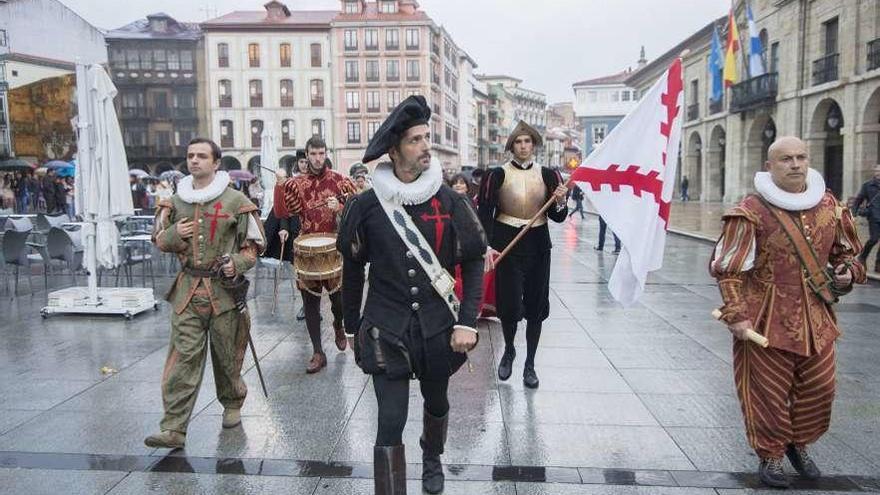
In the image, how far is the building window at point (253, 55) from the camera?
6150 centimetres

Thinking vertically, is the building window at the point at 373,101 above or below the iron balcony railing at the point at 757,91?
above

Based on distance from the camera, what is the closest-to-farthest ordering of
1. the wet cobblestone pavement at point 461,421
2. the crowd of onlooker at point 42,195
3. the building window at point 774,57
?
the wet cobblestone pavement at point 461,421
the crowd of onlooker at point 42,195
the building window at point 774,57

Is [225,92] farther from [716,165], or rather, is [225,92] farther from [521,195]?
[521,195]

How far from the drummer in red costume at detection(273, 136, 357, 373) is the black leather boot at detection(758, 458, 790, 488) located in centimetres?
364

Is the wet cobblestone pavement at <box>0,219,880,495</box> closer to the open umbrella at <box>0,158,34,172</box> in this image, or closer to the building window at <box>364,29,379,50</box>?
the open umbrella at <box>0,158,34,172</box>

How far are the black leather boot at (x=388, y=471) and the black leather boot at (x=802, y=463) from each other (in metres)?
2.24

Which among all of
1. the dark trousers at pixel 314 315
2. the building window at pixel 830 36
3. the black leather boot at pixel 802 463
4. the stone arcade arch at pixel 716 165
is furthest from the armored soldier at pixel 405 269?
the stone arcade arch at pixel 716 165

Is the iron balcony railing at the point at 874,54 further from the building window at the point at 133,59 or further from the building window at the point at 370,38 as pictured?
the building window at the point at 133,59

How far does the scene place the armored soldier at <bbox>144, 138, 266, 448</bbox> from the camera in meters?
4.26

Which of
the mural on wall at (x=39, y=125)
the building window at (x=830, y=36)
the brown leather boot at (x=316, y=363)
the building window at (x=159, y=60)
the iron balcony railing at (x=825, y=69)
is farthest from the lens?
the building window at (x=159, y=60)

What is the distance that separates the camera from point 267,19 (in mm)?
62750

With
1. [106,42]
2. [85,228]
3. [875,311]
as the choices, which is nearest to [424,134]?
[85,228]

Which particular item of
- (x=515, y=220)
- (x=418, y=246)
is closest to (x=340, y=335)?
(x=515, y=220)

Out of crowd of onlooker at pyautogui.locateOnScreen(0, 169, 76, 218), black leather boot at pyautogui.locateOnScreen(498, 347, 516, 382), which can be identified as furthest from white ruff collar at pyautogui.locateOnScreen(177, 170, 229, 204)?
crowd of onlooker at pyautogui.locateOnScreen(0, 169, 76, 218)
